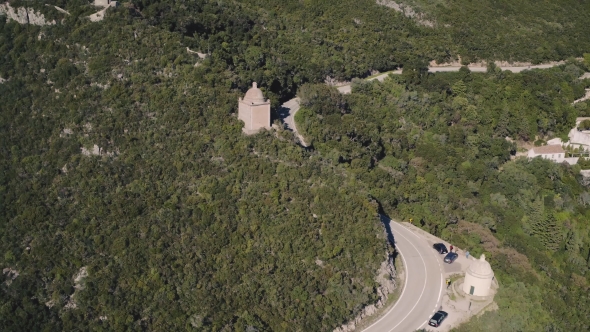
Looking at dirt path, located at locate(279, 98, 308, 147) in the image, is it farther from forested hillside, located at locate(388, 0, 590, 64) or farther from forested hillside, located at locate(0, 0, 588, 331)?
forested hillside, located at locate(388, 0, 590, 64)

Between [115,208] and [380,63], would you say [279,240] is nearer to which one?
[115,208]

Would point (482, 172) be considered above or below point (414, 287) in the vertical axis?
below

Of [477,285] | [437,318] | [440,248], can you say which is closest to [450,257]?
[440,248]

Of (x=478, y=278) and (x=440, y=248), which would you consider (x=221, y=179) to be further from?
(x=478, y=278)

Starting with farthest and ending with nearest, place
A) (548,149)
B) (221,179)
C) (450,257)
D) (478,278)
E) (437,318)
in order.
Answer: (548,149) → (450,257) → (221,179) → (478,278) → (437,318)

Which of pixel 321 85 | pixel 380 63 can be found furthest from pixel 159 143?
pixel 380 63

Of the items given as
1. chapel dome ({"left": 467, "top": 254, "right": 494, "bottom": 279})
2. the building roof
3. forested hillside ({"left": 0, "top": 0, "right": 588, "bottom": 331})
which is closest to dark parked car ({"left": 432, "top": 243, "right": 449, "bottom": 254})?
forested hillside ({"left": 0, "top": 0, "right": 588, "bottom": 331})
